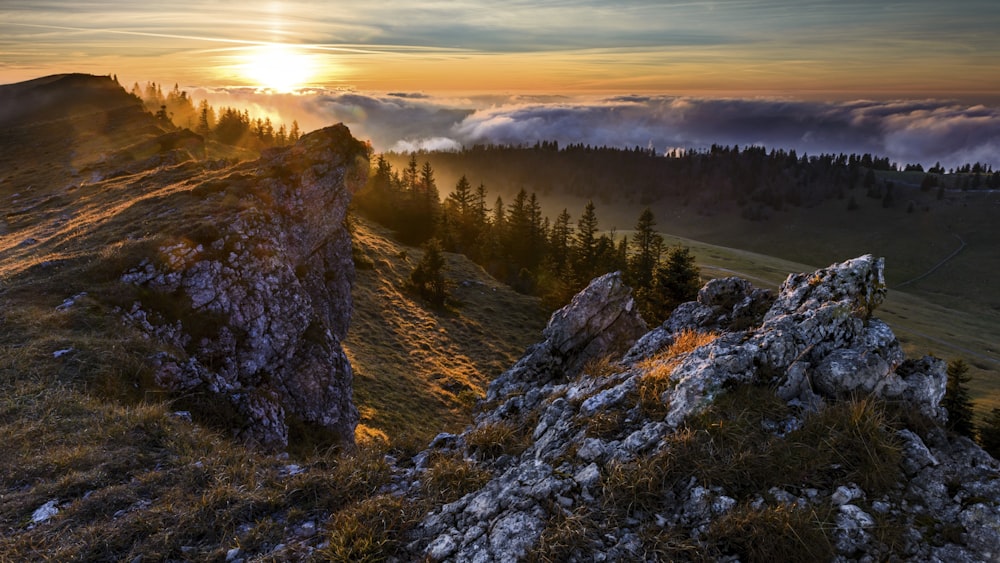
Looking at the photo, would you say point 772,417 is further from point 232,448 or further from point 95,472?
point 95,472

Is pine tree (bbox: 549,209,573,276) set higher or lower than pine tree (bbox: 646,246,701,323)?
lower

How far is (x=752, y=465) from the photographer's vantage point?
25.4 ft

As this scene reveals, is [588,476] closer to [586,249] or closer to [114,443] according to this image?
[114,443]

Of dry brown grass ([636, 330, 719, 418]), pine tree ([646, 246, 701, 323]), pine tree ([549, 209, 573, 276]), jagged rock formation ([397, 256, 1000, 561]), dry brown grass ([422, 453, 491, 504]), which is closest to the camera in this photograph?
jagged rock formation ([397, 256, 1000, 561])

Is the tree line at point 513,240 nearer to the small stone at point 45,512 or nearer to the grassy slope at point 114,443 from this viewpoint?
the grassy slope at point 114,443

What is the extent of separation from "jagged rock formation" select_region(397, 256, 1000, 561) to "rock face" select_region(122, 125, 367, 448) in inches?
470

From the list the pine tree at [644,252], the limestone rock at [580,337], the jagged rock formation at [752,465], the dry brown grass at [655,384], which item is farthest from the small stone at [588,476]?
the pine tree at [644,252]

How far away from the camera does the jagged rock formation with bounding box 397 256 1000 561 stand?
692cm

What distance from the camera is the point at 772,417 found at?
8727mm

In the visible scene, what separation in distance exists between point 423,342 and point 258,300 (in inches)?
1216

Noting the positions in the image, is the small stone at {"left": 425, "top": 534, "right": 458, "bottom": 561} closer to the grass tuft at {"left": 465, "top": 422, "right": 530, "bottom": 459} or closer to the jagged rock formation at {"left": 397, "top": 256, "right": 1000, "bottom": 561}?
the jagged rock formation at {"left": 397, "top": 256, "right": 1000, "bottom": 561}

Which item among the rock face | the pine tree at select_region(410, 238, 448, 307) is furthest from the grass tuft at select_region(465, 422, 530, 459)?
the pine tree at select_region(410, 238, 448, 307)

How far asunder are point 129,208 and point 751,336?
34.2 meters

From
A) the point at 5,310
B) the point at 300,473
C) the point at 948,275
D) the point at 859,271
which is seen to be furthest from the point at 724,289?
the point at 948,275
